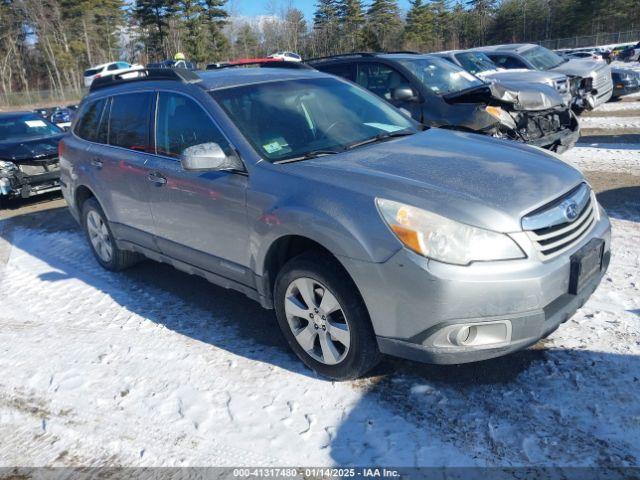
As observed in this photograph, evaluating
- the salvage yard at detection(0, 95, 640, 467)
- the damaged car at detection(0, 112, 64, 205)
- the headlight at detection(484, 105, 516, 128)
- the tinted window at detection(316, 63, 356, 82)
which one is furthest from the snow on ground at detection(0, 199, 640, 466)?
the damaged car at detection(0, 112, 64, 205)

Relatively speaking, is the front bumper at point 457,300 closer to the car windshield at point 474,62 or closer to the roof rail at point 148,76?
the roof rail at point 148,76

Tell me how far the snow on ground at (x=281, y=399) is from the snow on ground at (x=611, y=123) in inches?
310

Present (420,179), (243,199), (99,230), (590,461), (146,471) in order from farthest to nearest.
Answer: (99,230) < (243,199) < (420,179) < (146,471) < (590,461)

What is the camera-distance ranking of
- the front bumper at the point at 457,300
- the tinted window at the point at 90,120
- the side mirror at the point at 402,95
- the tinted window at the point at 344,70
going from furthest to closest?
the tinted window at the point at 344,70 → the side mirror at the point at 402,95 → the tinted window at the point at 90,120 → the front bumper at the point at 457,300

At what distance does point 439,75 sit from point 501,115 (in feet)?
5.26

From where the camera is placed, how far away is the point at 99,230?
5.63 m

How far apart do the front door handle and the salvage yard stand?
1109 millimetres

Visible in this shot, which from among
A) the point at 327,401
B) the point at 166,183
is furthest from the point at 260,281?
the point at 166,183

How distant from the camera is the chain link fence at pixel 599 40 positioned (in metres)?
48.3

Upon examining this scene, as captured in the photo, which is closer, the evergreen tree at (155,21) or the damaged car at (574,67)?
the damaged car at (574,67)

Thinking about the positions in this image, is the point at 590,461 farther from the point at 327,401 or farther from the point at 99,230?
the point at 99,230

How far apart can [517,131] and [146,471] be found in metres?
6.10

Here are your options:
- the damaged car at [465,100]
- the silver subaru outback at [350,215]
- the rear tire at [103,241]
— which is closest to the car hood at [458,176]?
the silver subaru outback at [350,215]

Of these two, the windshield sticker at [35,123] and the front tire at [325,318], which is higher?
the windshield sticker at [35,123]
